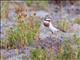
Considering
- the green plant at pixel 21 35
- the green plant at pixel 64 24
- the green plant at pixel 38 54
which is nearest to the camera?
the green plant at pixel 38 54

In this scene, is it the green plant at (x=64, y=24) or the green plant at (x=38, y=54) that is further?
the green plant at (x=64, y=24)

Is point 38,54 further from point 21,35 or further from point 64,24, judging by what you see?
point 64,24

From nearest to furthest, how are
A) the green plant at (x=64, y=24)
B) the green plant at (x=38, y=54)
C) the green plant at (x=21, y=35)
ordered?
the green plant at (x=38, y=54)
the green plant at (x=21, y=35)
the green plant at (x=64, y=24)

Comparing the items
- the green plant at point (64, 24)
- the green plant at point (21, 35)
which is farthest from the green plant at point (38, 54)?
the green plant at point (64, 24)

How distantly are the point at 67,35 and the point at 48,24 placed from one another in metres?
0.45

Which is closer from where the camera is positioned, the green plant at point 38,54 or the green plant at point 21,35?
the green plant at point 38,54

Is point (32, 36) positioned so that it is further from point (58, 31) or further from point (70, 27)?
point (70, 27)

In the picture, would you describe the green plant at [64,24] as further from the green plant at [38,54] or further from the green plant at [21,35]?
the green plant at [38,54]

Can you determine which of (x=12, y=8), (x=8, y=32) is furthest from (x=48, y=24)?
(x=12, y=8)

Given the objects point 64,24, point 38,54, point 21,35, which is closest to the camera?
point 38,54

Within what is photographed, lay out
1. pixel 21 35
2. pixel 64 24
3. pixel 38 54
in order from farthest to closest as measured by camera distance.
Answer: pixel 64 24
pixel 21 35
pixel 38 54

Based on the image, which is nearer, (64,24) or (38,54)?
(38,54)

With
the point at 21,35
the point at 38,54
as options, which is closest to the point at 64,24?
Answer: the point at 21,35

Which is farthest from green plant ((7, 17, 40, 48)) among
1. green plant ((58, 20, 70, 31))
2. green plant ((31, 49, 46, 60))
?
green plant ((31, 49, 46, 60))
